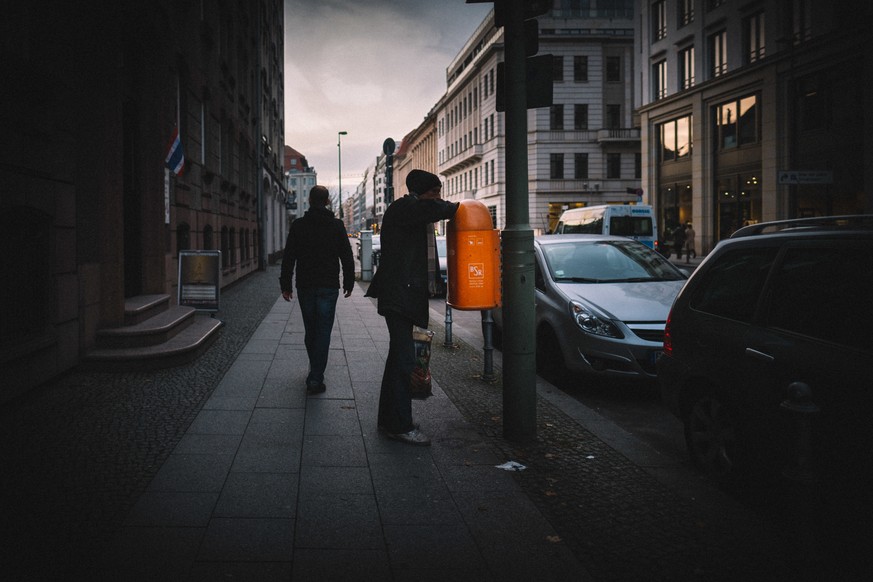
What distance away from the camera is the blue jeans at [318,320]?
21.6 ft

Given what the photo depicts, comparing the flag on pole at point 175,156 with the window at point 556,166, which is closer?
the flag on pole at point 175,156

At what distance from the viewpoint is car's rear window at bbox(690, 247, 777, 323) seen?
4.20 metres

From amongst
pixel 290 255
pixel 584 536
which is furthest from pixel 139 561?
pixel 290 255

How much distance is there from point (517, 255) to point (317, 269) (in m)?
2.35

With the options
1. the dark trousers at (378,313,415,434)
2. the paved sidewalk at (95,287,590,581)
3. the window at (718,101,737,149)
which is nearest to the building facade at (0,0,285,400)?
the paved sidewalk at (95,287,590,581)

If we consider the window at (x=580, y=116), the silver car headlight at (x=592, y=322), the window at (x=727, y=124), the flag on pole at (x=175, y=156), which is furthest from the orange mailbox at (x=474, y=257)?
the window at (x=580, y=116)

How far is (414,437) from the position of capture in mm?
5023

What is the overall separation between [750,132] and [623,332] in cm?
3036

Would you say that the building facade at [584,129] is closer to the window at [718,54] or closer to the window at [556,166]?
the window at [556,166]

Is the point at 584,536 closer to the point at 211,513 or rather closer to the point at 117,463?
the point at 211,513

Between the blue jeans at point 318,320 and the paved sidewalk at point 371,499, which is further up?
the blue jeans at point 318,320

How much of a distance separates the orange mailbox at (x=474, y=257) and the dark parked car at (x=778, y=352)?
4.55ft

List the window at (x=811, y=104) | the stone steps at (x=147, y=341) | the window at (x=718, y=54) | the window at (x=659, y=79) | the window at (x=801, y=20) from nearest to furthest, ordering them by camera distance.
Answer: the stone steps at (x=147, y=341)
the window at (x=811, y=104)
the window at (x=801, y=20)
the window at (x=718, y=54)
the window at (x=659, y=79)

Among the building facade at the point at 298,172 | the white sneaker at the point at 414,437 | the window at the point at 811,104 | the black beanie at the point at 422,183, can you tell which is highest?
the building facade at the point at 298,172
